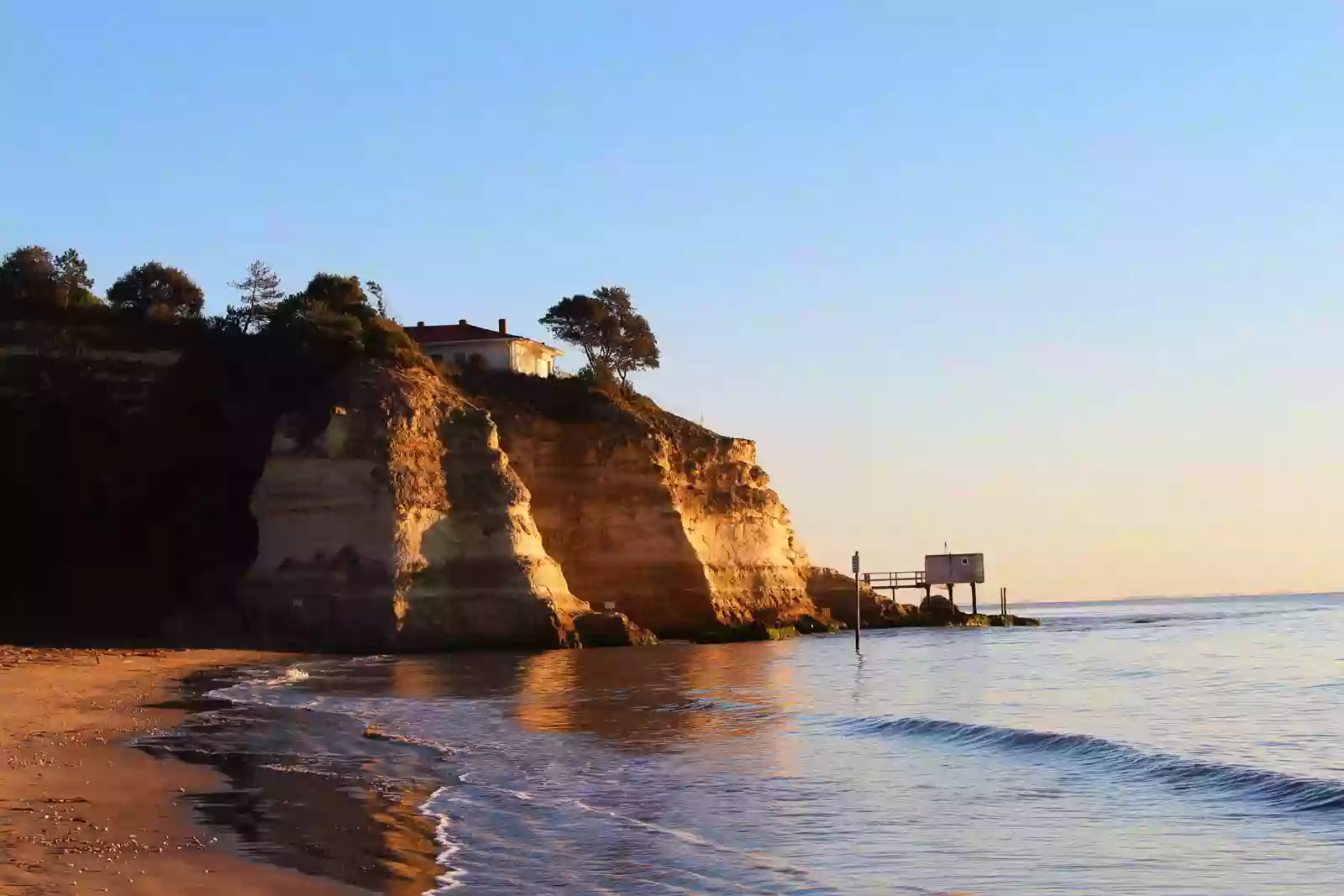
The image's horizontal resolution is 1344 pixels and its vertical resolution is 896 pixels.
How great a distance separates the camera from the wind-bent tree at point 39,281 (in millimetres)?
52812

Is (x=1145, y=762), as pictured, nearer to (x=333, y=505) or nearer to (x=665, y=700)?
(x=665, y=700)

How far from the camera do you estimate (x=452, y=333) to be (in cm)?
6106

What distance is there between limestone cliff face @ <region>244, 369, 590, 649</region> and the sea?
433 inches

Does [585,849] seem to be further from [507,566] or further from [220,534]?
[220,534]

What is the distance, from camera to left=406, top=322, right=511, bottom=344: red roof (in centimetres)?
5972

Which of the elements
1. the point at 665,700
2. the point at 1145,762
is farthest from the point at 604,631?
the point at 1145,762

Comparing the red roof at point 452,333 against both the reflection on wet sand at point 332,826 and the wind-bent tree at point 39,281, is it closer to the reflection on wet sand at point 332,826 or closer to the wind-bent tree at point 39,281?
the wind-bent tree at point 39,281

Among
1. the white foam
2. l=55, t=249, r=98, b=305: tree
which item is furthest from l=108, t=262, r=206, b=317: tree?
the white foam

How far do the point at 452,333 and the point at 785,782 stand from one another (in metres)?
49.0

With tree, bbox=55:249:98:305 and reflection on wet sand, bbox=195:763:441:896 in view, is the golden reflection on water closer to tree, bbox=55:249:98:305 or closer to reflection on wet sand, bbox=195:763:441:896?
reflection on wet sand, bbox=195:763:441:896

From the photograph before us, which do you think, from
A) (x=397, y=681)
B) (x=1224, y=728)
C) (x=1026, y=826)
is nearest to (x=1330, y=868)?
(x=1026, y=826)

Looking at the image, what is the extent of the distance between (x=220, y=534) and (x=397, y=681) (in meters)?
19.3

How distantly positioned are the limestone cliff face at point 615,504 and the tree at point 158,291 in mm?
15608

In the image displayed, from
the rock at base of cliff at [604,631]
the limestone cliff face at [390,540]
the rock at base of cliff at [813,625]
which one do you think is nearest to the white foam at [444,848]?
the limestone cliff face at [390,540]
